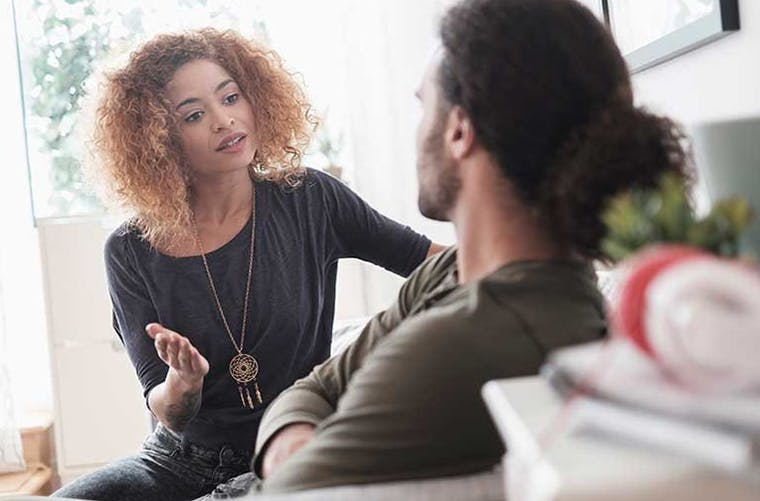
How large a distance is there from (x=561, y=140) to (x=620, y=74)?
0.11 m

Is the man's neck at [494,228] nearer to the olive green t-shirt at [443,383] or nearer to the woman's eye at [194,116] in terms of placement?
the olive green t-shirt at [443,383]

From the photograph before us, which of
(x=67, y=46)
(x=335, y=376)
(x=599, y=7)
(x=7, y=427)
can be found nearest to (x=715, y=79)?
(x=599, y=7)

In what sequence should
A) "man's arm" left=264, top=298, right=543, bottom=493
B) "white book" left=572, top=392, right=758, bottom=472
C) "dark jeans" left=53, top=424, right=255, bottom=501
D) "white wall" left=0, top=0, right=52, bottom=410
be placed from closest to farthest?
"white book" left=572, top=392, right=758, bottom=472, "man's arm" left=264, top=298, right=543, bottom=493, "dark jeans" left=53, top=424, right=255, bottom=501, "white wall" left=0, top=0, right=52, bottom=410

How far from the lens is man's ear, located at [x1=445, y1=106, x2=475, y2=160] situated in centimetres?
116

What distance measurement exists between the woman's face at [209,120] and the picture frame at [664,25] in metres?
0.74

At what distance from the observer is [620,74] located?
3.67 ft

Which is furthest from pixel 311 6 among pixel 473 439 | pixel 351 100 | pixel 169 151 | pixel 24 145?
pixel 473 439

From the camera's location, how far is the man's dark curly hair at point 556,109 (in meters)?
1.00

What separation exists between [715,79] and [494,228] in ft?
1.94

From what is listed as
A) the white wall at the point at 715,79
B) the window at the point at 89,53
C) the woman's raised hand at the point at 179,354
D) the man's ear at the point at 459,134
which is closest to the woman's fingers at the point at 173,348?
the woman's raised hand at the point at 179,354

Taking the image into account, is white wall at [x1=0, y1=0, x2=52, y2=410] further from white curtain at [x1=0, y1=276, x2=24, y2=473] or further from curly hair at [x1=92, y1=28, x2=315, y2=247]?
curly hair at [x1=92, y1=28, x2=315, y2=247]

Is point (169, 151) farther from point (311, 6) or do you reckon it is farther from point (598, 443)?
point (311, 6)

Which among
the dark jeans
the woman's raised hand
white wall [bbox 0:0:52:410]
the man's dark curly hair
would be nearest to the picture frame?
the man's dark curly hair

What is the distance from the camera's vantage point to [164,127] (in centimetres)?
203
